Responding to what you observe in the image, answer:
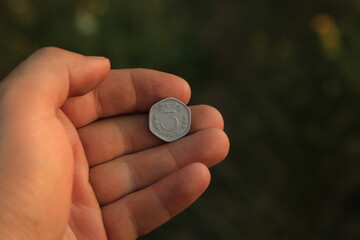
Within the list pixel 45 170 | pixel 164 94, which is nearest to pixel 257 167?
pixel 164 94

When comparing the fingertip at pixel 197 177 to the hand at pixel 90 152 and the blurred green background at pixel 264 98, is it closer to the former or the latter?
the hand at pixel 90 152

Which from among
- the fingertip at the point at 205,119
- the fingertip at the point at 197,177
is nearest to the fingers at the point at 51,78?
the fingertip at the point at 205,119

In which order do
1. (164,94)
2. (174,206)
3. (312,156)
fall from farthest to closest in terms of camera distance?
(312,156), (164,94), (174,206)

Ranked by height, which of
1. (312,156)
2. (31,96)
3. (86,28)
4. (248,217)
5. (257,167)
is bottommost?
(248,217)

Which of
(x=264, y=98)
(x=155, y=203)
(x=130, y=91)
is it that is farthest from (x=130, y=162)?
(x=264, y=98)

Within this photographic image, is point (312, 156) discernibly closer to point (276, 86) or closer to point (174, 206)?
point (276, 86)

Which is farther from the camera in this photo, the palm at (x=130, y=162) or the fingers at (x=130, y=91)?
the fingers at (x=130, y=91)

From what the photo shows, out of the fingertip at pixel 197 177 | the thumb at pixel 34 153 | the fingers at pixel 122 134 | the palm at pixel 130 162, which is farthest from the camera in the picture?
the fingers at pixel 122 134

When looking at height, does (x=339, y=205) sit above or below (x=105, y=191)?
below
